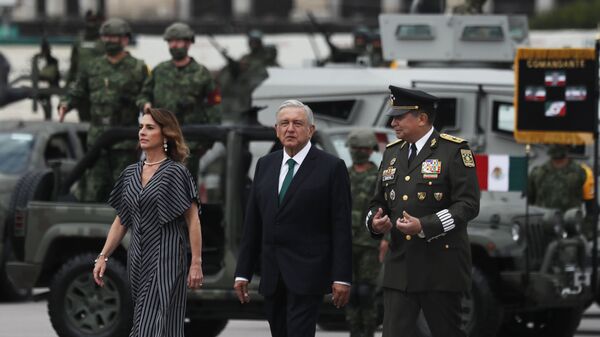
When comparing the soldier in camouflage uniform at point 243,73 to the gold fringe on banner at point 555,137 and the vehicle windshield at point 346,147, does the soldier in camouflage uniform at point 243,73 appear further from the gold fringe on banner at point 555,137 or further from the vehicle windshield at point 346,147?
the vehicle windshield at point 346,147

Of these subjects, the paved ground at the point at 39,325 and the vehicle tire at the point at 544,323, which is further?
the paved ground at the point at 39,325

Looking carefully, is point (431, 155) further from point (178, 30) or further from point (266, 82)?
point (266, 82)

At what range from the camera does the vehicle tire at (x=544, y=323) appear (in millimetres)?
16141

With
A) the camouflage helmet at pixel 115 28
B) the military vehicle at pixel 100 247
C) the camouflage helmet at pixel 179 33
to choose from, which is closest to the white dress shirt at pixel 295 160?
the military vehicle at pixel 100 247

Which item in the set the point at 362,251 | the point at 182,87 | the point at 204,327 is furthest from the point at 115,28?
the point at 362,251

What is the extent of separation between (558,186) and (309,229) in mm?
8565

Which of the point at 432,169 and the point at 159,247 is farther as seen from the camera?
the point at 159,247

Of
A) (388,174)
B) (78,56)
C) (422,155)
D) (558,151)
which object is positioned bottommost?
(388,174)

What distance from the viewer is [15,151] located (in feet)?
64.8

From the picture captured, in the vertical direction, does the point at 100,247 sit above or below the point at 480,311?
above

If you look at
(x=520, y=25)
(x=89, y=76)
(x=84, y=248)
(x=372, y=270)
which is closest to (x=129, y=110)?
(x=89, y=76)

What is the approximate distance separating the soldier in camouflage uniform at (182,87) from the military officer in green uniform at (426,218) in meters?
6.20

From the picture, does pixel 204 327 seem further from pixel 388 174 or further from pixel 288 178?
pixel 388 174

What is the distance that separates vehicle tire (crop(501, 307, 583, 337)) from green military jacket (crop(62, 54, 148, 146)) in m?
3.72
